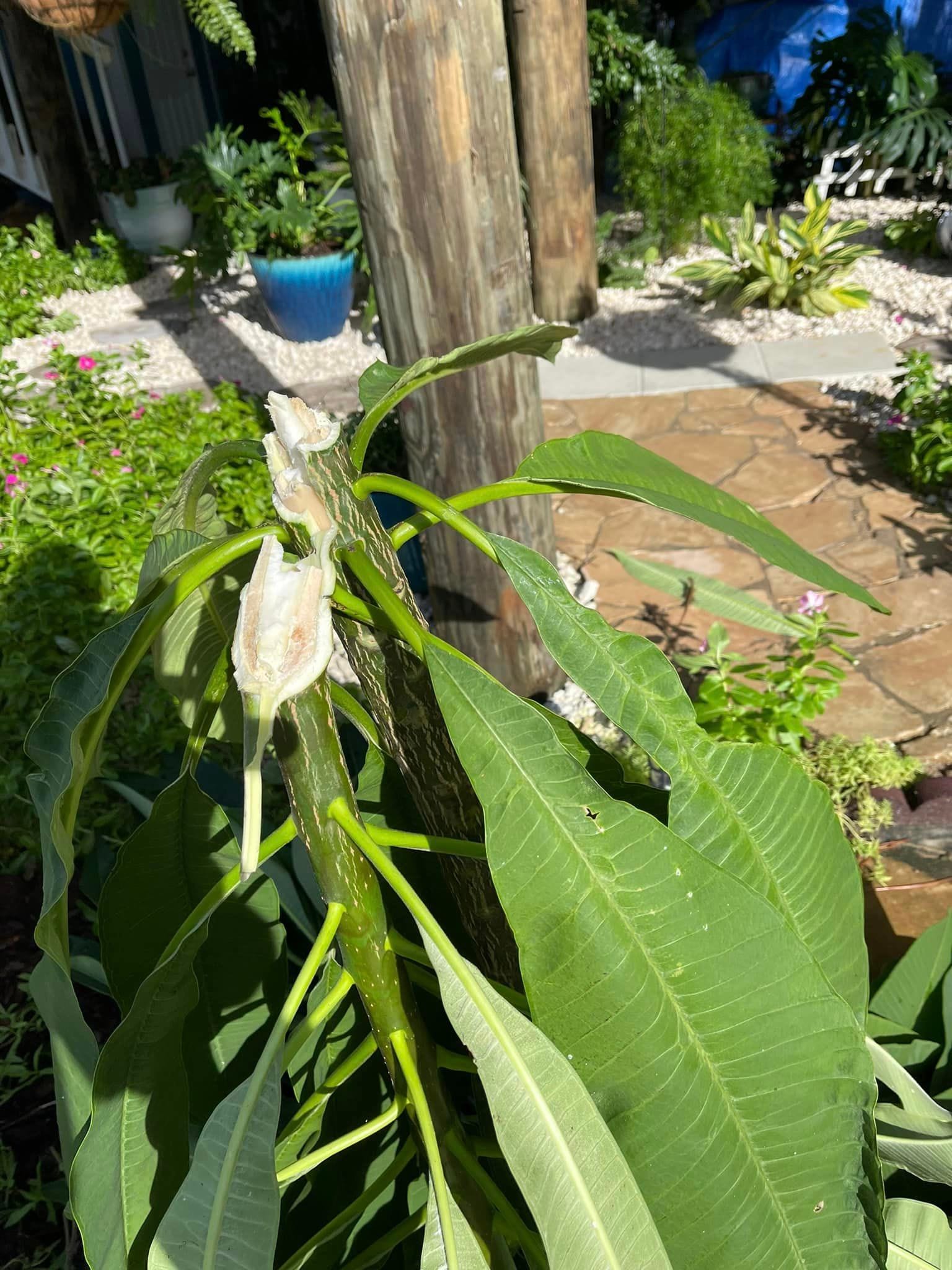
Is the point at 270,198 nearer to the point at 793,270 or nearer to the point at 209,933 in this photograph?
the point at 793,270

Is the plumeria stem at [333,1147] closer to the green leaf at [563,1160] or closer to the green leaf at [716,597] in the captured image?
the green leaf at [563,1160]

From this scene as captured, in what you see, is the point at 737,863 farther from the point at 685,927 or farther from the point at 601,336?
the point at 601,336

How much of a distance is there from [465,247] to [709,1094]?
5.27 ft

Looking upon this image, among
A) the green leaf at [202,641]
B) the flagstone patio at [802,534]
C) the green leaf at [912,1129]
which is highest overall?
the green leaf at [202,641]

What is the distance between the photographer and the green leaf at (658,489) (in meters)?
0.72

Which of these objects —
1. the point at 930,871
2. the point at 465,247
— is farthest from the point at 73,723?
the point at 930,871

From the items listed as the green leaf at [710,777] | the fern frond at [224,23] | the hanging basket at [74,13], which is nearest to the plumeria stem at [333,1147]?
the green leaf at [710,777]

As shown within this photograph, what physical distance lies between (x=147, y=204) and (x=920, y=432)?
5.70 metres

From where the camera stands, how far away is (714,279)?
Answer: 5.30 metres

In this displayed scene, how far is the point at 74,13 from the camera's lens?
2375mm

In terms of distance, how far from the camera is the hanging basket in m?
2.32

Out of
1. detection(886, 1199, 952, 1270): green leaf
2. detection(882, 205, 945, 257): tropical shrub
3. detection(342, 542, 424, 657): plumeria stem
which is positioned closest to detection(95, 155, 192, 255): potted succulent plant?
detection(882, 205, 945, 257): tropical shrub

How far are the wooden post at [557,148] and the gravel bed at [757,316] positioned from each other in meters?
0.28

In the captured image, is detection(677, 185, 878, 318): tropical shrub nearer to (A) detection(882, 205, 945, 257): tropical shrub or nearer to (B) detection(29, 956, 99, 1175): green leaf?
(A) detection(882, 205, 945, 257): tropical shrub
